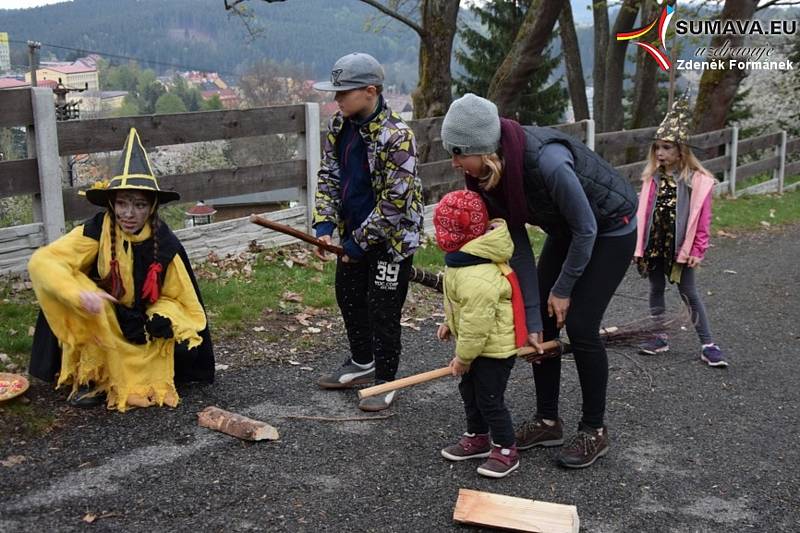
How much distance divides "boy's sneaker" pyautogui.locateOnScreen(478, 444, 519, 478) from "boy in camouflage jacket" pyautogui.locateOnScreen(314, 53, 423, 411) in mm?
1009

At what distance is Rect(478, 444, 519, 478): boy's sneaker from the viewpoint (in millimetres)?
4020

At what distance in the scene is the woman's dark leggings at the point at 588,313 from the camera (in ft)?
13.0

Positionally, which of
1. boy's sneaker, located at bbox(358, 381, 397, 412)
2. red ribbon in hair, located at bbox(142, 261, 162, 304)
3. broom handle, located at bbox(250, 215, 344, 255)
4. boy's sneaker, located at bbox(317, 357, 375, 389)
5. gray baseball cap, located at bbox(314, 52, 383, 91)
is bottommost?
boy's sneaker, located at bbox(358, 381, 397, 412)

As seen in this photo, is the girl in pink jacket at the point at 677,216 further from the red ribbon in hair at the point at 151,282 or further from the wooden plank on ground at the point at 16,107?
the wooden plank on ground at the point at 16,107

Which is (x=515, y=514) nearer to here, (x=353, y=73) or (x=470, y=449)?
(x=470, y=449)

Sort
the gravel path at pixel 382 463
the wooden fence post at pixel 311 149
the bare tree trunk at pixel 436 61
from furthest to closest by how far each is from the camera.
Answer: the bare tree trunk at pixel 436 61, the wooden fence post at pixel 311 149, the gravel path at pixel 382 463

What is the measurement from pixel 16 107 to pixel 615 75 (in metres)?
16.7

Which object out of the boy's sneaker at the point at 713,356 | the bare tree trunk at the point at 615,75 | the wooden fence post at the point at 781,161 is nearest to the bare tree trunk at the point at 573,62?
the bare tree trunk at the point at 615,75

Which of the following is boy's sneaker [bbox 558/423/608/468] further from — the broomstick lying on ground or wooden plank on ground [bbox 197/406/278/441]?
wooden plank on ground [bbox 197/406/278/441]

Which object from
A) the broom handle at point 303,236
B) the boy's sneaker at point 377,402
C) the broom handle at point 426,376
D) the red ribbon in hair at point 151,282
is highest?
the broom handle at point 303,236

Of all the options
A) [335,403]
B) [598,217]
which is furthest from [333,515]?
[598,217]

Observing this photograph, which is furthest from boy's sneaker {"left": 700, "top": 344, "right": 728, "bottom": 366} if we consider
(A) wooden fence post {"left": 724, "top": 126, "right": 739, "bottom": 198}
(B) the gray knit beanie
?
(A) wooden fence post {"left": 724, "top": 126, "right": 739, "bottom": 198}

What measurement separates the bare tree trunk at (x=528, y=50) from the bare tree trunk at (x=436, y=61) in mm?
1044

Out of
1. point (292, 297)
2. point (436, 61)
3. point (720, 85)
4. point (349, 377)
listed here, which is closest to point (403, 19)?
point (436, 61)
